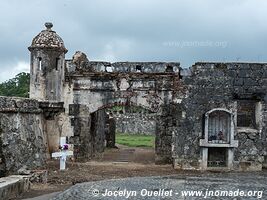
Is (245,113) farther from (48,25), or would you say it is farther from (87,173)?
(48,25)

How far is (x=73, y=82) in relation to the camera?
58.6 ft

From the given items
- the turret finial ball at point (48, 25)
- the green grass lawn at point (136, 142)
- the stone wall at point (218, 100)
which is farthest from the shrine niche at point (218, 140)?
the green grass lawn at point (136, 142)

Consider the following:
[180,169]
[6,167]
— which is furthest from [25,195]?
[180,169]

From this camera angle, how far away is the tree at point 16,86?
46.9m

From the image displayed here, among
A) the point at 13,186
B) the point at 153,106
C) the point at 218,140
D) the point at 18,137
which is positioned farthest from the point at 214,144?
the point at 13,186

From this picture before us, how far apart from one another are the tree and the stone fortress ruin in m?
28.3

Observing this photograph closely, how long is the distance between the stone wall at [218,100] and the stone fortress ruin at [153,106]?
3 cm

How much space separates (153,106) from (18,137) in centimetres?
616

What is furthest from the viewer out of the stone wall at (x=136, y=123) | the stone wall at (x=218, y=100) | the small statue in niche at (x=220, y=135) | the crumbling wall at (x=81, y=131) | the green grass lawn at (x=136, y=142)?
the stone wall at (x=136, y=123)

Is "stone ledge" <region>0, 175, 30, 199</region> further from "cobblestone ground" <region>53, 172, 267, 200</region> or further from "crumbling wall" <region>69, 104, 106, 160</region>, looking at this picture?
"crumbling wall" <region>69, 104, 106, 160</region>

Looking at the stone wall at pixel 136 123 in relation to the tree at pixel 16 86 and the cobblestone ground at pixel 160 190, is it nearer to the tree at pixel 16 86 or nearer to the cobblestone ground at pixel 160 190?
the tree at pixel 16 86

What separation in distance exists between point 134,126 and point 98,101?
24.8 meters

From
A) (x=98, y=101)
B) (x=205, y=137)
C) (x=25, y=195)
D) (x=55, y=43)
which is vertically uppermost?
(x=55, y=43)

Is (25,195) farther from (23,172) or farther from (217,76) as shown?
(217,76)
